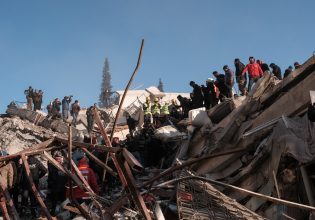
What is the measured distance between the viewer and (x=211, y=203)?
4691 millimetres

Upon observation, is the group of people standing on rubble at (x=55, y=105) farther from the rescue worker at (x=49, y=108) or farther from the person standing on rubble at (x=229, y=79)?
the person standing on rubble at (x=229, y=79)

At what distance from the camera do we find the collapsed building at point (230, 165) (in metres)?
3.97

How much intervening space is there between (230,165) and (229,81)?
15.0 feet

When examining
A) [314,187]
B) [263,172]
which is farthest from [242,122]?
[314,187]

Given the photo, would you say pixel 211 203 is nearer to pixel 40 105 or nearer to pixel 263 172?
pixel 263 172

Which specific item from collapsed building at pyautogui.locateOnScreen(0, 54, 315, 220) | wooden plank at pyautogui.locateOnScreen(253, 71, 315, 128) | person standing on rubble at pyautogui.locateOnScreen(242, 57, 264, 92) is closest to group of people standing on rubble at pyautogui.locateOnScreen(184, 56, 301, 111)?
person standing on rubble at pyautogui.locateOnScreen(242, 57, 264, 92)

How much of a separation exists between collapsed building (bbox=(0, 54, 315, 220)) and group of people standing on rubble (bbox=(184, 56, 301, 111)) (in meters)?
1.61

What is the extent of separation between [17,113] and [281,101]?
54.4 feet

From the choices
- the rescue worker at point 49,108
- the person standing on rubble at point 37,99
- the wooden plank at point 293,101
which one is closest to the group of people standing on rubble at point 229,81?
the wooden plank at point 293,101

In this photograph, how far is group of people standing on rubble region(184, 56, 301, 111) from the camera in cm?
1248

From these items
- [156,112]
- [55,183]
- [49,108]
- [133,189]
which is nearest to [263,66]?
[156,112]

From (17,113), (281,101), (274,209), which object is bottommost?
(274,209)

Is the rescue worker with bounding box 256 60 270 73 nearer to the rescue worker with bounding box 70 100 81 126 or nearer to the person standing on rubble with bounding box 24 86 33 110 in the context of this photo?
the rescue worker with bounding box 70 100 81 126

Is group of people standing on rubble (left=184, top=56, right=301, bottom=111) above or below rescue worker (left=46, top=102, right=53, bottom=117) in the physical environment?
below
